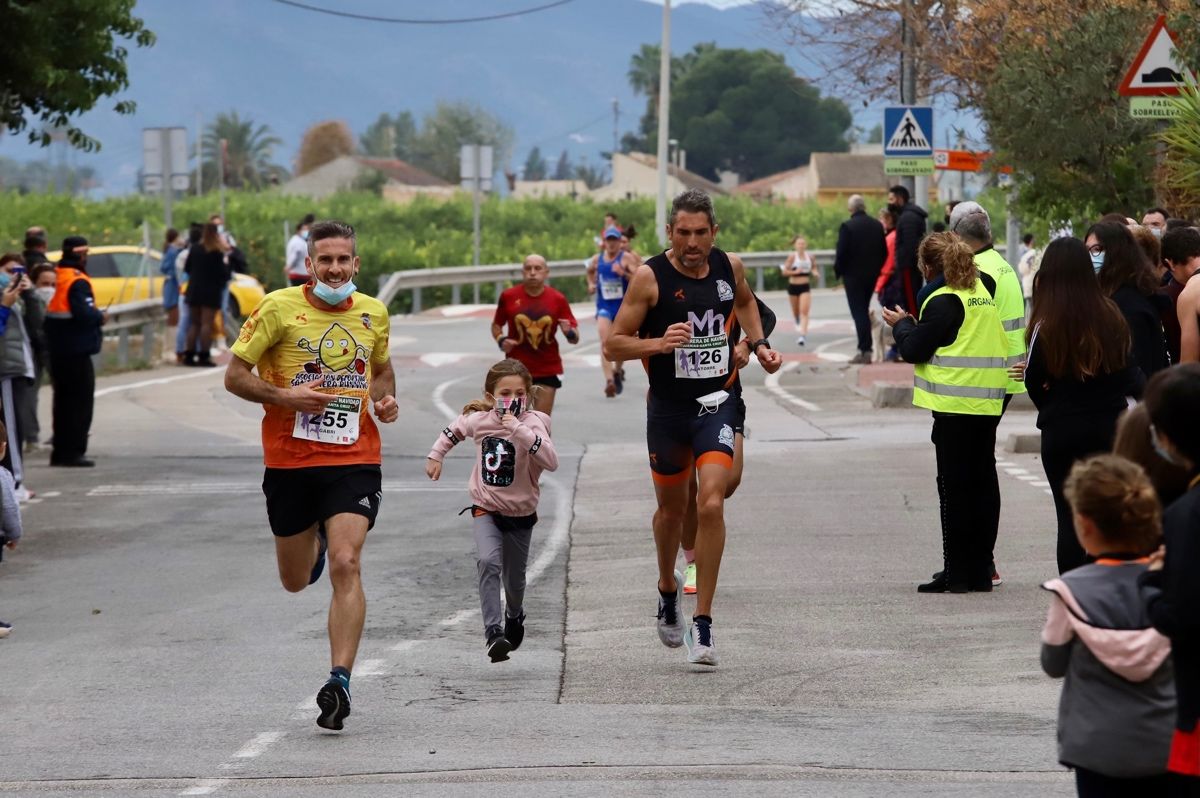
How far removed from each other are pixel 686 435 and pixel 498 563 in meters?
1.00

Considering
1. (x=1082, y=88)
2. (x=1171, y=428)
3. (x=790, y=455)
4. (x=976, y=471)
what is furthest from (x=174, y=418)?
(x=1171, y=428)

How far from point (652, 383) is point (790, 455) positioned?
27.2ft

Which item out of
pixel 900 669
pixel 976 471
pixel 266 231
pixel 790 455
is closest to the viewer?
pixel 900 669

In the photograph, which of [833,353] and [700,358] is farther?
[833,353]

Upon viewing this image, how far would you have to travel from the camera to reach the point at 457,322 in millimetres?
35500

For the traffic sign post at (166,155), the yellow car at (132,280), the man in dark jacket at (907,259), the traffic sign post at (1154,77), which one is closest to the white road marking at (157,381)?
the yellow car at (132,280)

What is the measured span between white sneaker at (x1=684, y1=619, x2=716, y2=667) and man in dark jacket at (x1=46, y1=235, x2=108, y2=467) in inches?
380

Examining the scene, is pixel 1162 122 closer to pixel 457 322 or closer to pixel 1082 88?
pixel 1082 88

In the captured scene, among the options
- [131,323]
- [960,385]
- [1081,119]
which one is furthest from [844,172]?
[960,385]

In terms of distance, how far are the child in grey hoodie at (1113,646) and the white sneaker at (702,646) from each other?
407 centimetres

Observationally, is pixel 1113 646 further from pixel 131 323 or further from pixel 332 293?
pixel 131 323

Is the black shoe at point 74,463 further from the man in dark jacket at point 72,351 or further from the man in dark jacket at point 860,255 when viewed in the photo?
the man in dark jacket at point 860,255

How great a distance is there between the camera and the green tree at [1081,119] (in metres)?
19.2

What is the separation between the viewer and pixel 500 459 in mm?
9203
